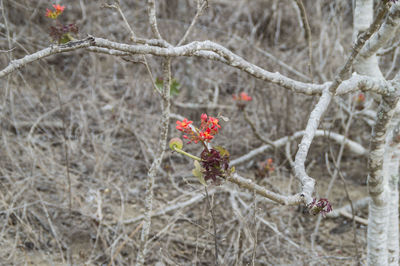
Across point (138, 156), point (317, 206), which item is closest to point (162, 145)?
point (317, 206)

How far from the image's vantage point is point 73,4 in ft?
18.0

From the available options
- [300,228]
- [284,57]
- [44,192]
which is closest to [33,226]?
[44,192]

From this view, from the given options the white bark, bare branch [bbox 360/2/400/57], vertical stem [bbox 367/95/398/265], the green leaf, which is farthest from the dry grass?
the green leaf

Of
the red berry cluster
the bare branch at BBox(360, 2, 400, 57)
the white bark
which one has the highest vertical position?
the bare branch at BBox(360, 2, 400, 57)

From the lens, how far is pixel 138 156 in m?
4.00

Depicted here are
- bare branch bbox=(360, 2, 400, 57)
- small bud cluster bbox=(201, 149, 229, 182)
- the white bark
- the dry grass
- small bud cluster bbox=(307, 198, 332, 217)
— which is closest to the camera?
small bud cluster bbox=(307, 198, 332, 217)

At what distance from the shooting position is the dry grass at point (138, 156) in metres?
2.83

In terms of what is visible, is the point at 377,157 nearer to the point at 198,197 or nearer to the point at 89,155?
the point at 198,197

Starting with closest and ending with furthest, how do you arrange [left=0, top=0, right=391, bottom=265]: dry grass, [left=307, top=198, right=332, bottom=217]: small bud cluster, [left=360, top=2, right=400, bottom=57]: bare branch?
1. [left=307, top=198, right=332, bottom=217]: small bud cluster
2. [left=360, top=2, right=400, bottom=57]: bare branch
3. [left=0, top=0, right=391, bottom=265]: dry grass

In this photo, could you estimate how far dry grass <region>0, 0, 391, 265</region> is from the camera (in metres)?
2.83

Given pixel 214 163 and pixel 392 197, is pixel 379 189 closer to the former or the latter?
pixel 392 197

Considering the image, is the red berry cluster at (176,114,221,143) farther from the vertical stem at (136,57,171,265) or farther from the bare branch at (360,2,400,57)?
the bare branch at (360,2,400,57)

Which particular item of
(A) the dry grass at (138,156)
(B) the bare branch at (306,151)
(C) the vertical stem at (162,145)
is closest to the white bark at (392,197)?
(A) the dry grass at (138,156)

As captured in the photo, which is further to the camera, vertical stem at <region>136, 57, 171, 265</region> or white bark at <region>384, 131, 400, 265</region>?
white bark at <region>384, 131, 400, 265</region>
